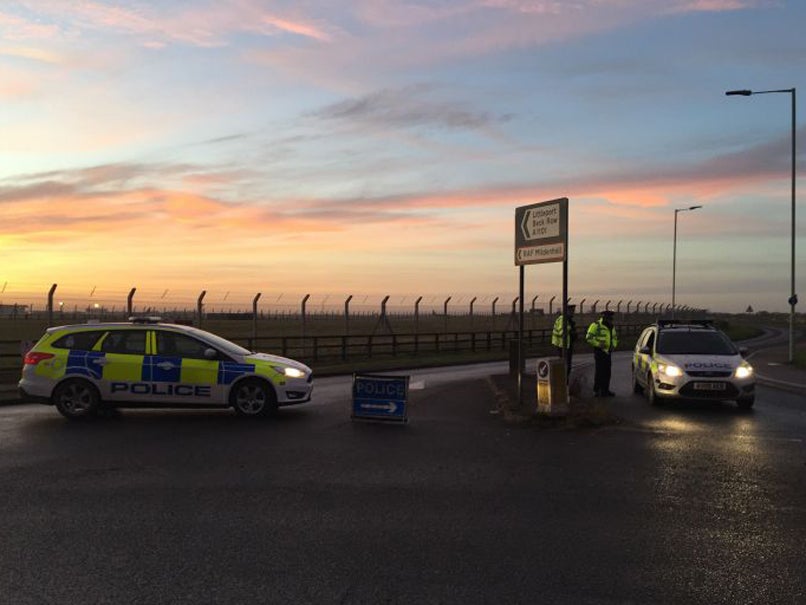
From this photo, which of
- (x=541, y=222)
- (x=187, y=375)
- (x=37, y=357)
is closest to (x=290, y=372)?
(x=187, y=375)

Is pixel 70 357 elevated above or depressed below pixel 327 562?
above

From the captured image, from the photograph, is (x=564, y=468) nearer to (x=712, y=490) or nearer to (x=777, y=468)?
(x=712, y=490)

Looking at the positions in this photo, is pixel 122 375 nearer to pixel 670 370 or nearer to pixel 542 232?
pixel 542 232

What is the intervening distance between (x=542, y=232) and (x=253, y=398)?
5696 millimetres

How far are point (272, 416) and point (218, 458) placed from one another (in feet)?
11.3

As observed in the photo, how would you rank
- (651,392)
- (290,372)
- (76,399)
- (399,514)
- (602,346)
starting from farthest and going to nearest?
(602,346)
(651,392)
(290,372)
(76,399)
(399,514)

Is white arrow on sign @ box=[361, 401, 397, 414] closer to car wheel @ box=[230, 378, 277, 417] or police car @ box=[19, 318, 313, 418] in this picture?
police car @ box=[19, 318, 313, 418]

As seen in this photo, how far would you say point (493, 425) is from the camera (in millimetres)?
11055

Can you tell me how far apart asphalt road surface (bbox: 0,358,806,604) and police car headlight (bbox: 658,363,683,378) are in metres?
2.25

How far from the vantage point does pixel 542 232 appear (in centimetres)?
Answer: 1266

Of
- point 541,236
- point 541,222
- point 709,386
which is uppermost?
point 541,222

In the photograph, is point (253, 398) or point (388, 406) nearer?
point (388, 406)

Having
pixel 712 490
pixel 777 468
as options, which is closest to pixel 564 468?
pixel 712 490

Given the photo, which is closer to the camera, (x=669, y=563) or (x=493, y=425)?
(x=669, y=563)
